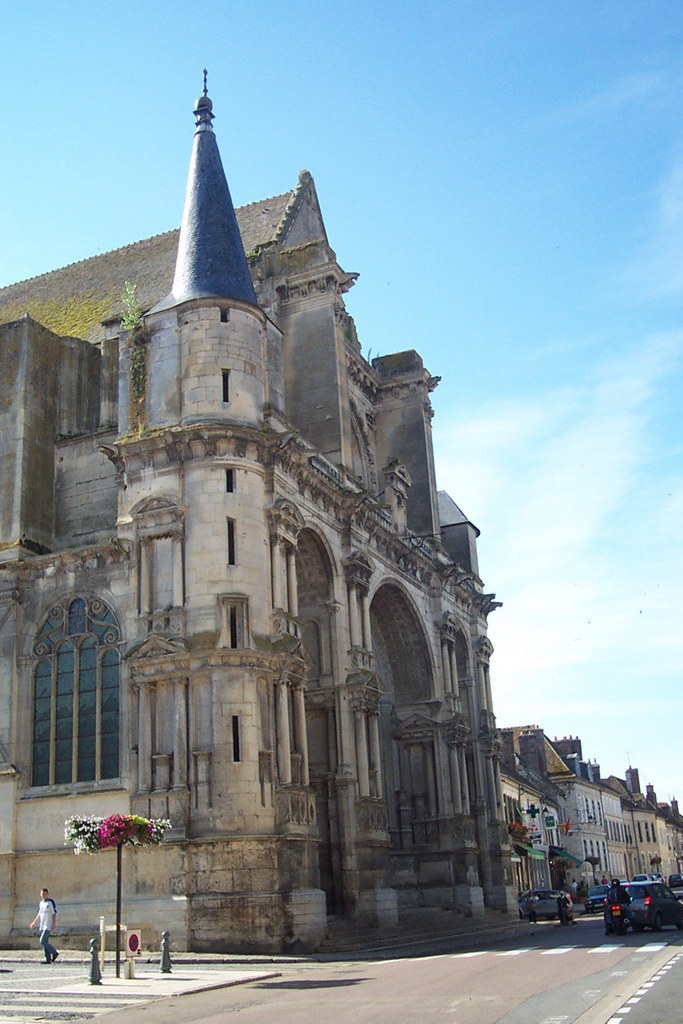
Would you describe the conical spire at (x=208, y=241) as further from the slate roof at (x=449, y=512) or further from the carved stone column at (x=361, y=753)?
the slate roof at (x=449, y=512)

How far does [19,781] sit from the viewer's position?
85.2 ft

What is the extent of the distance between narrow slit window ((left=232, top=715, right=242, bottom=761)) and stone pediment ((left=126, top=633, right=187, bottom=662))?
1847 millimetres

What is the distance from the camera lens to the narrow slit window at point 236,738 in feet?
76.8

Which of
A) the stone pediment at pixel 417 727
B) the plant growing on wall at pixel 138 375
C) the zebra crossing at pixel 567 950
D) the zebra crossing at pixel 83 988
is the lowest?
the zebra crossing at pixel 567 950

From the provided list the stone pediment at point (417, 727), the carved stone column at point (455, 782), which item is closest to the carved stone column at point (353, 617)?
the stone pediment at point (417, 727)

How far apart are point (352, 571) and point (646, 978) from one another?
17.0m

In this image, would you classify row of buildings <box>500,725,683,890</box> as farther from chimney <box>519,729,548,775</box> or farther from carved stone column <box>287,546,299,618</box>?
carved stone column <box>287,546,299,618</box>

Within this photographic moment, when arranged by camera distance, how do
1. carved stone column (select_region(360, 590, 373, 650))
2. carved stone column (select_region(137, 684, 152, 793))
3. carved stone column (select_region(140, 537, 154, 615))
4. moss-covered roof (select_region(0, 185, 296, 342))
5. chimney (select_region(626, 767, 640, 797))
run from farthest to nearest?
1. chimney (select_region(626, 767, 640, 797))
2. moss-covered roof (select_region(0, 185, 296, 342))
3. carved stone column (select_region(360, 590, 373, 650))
4. carved stone column (select_region(140, 537, 154, 615))
5. carved stone column (select_region(137, 684, 152, 793))

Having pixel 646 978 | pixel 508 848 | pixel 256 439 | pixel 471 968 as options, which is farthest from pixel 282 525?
pixel 508 848

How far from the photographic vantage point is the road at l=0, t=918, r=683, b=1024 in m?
11.8

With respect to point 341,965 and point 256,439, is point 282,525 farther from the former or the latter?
point 341,965

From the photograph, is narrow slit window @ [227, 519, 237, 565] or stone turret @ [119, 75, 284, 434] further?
stone turret @ [119, 75, 284, 434]

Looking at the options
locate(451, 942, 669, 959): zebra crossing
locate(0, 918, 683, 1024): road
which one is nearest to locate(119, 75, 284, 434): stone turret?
locate(0, 918, 683, 1024): road

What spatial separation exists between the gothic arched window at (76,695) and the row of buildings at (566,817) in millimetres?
27594
